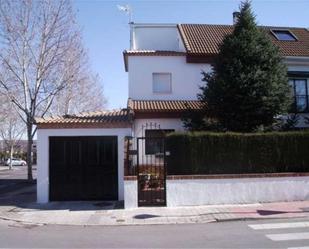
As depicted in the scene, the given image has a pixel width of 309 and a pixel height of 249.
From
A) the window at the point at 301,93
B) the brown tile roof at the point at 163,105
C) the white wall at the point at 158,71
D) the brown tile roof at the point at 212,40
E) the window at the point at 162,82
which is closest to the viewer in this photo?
the brown tile roof at the point at 163,105

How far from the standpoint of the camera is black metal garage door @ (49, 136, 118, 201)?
1734 cm

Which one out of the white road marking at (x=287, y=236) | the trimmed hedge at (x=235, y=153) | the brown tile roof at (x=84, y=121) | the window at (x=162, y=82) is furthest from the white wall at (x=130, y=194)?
→ the window at (x=162, y=82)

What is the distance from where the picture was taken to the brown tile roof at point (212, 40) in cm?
2422

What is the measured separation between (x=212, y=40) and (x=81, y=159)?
40.1 feet

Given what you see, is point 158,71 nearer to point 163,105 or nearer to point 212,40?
point 163,105

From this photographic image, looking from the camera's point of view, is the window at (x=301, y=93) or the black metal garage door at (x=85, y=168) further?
the window at (x=301, y=93)

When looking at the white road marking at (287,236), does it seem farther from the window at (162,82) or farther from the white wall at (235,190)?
the window at (162,82)

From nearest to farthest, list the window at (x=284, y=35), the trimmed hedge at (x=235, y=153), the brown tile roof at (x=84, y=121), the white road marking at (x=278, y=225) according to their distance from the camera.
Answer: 1. the white road marking at (x=278, y=225)
2. the trimmed hedge at (x=235, y=153)
3. the brown tile roof at (x=84, y=121)
4. the window at (x=284, y=35)

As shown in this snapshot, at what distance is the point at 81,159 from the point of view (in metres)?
17.3

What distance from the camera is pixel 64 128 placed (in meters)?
17.4

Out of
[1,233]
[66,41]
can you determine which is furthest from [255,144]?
[66,41]

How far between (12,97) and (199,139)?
15.4 m

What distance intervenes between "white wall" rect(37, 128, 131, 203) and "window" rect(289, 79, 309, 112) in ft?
37.6

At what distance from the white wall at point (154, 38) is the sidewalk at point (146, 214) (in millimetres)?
13843
